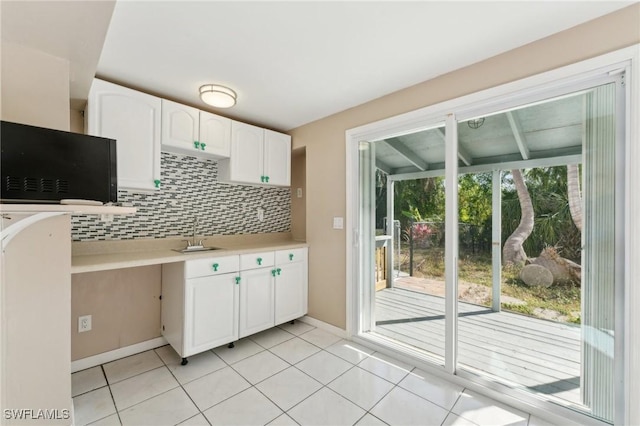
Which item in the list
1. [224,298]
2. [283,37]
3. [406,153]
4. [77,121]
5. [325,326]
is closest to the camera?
[283,37]

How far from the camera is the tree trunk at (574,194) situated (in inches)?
65.1

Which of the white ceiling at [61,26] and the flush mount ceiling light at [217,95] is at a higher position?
the flush mount ceiling light at [217,95]

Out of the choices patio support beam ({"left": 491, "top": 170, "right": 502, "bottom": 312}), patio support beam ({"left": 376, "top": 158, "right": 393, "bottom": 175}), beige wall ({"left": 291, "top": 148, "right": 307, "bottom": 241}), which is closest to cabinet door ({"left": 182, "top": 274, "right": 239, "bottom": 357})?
beige wall ({"left": 291, "top": 148, "right": 307, "bottom": 241})

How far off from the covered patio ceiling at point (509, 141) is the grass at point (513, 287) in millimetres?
688

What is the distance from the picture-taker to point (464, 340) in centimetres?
208

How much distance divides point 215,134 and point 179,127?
0.32 m

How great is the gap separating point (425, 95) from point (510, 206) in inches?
42.0

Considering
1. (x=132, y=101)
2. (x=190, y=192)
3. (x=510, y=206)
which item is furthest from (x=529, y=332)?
(x=132, y=101)

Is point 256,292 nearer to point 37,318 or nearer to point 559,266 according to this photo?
point 37,318

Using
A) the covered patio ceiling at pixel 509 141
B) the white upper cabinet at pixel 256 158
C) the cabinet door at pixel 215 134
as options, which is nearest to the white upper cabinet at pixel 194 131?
the cabinet door at pixel 215 134

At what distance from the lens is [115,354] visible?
89.4 inches

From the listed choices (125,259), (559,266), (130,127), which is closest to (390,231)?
(559,266)

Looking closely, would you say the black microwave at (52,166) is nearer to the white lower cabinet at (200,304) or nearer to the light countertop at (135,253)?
the light countertop at (135,253)

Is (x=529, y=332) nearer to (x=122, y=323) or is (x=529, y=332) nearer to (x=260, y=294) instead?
(x=260, y=294)
